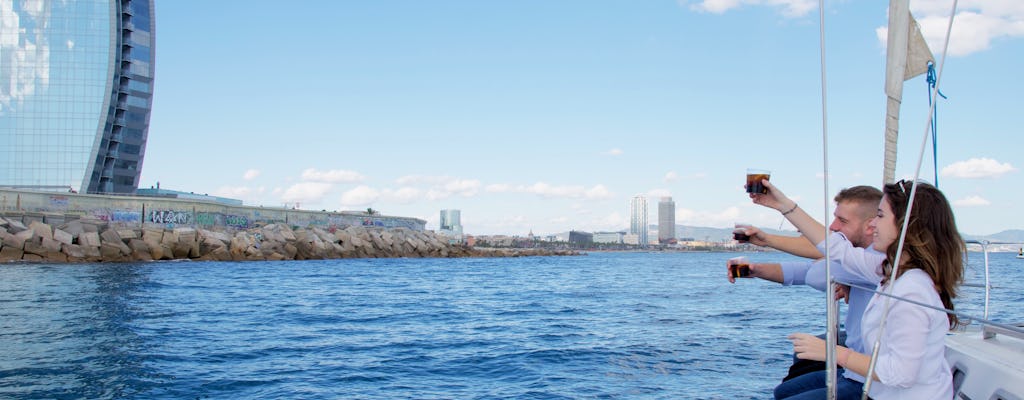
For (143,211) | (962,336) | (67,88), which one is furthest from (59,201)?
(962,336)

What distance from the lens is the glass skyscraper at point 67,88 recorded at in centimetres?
7238

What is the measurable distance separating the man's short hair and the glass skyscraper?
8129cm

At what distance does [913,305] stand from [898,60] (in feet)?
7.79

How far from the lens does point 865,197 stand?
360cm

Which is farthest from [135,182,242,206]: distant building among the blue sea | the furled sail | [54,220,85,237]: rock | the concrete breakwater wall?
the furled sail

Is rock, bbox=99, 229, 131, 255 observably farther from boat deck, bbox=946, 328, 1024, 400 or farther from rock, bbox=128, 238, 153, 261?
boat deck, bbox=946, 328, 1024, 400

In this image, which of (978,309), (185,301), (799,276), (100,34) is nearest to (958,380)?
(799,276)

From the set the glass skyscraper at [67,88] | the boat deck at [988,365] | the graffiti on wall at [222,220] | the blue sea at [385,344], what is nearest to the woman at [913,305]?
the blue sea at [385,344]

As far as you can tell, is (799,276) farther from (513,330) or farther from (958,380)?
(513,330)

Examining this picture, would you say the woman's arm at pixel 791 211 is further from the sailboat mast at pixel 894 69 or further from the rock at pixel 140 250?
the rock at pixel 140 250

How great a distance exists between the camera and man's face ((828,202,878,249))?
3.60 metres

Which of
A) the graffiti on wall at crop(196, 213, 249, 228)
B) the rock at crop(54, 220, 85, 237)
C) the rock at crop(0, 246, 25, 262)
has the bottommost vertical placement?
the rock at crop(0, 246, 25, 262)

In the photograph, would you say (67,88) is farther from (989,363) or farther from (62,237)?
(989,363)

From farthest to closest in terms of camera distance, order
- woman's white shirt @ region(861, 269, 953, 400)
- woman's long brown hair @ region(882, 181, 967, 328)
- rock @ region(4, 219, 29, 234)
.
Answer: rock @ region(4, 219, 29, 234) → woman's long brown hair @ region(882, 181, 967, 328) → woman's white shirt @ region(861, 269, 953, 400)
